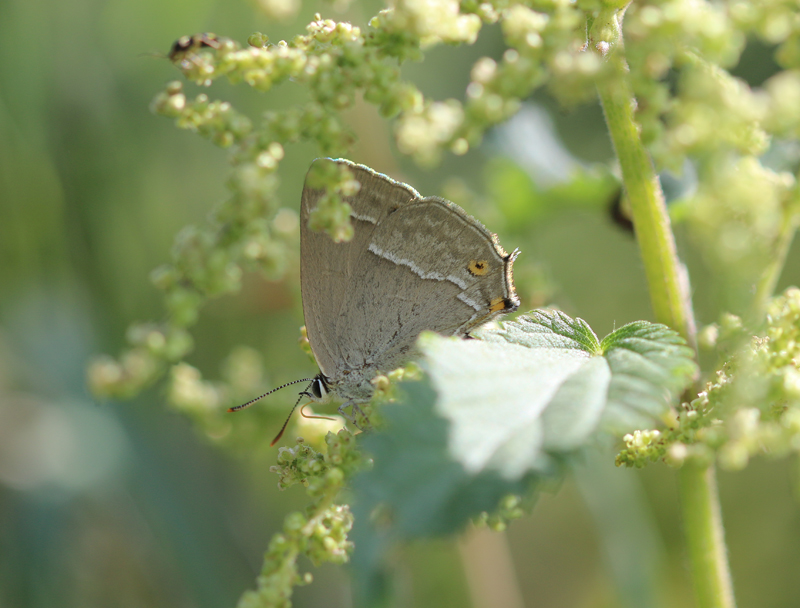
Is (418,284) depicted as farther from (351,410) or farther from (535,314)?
(535,314)

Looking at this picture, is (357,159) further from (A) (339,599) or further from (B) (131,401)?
(A) (339,599)

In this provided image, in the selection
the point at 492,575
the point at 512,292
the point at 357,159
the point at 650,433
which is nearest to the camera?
the point at 650,433

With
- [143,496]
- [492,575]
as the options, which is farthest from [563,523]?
[143,496]

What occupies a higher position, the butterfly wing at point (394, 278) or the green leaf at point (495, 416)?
the butterfly wing at point (394, 278)

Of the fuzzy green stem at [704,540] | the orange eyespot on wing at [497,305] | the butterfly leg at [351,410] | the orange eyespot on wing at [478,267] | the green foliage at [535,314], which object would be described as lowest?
the fuzzy green stem at [704,540]

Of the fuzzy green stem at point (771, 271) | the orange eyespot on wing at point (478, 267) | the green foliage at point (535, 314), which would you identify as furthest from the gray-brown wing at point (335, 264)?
the fuzzy green stem at point (771, 271)

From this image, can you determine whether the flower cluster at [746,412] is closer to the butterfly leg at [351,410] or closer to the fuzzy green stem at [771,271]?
the fuzzy green stem at [771,271]

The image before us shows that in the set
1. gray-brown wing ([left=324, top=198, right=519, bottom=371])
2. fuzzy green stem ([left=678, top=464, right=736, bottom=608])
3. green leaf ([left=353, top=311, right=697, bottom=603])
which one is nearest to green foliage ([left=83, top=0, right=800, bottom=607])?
green leaf ([left=353, top=311, right=697, bottom=603])
